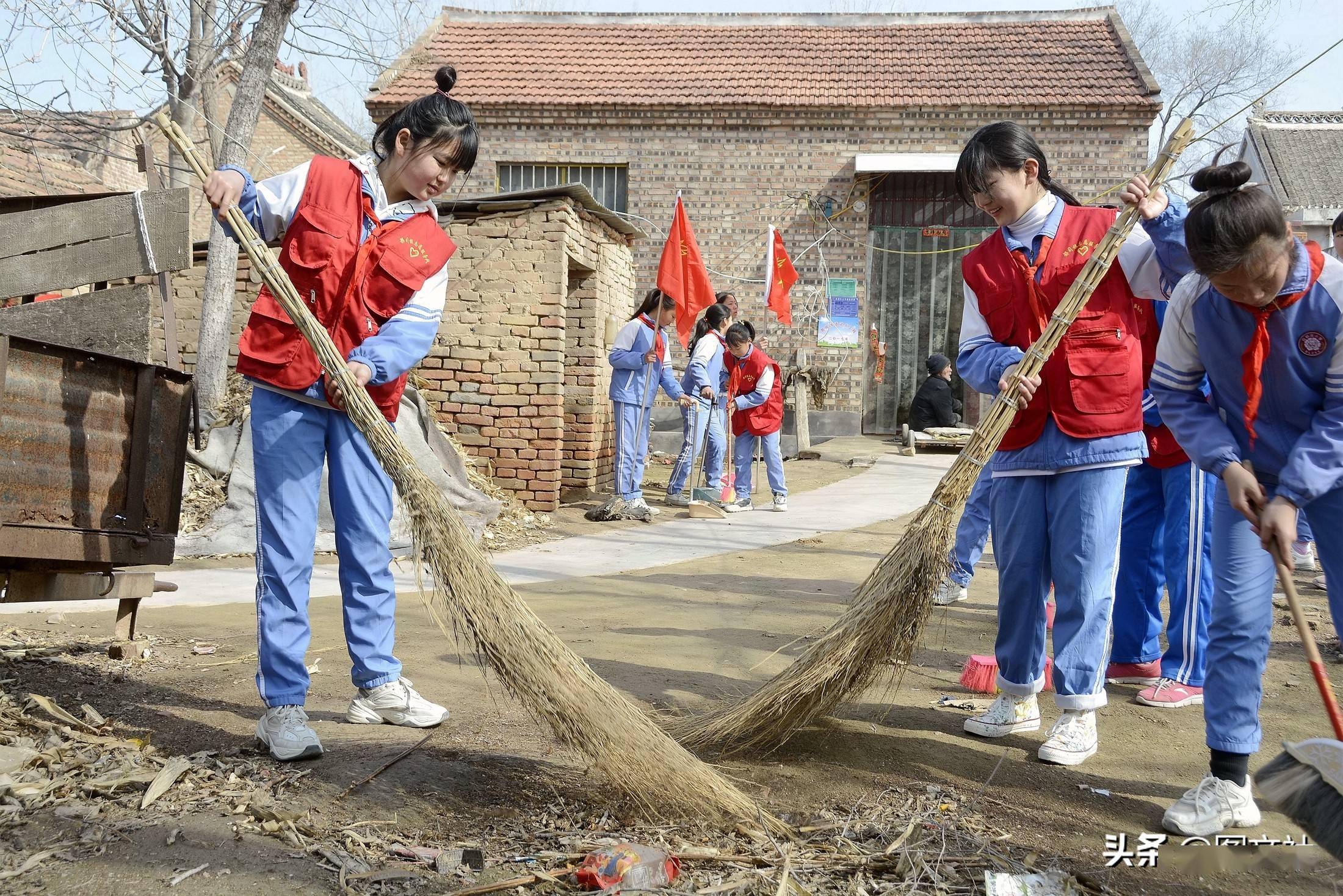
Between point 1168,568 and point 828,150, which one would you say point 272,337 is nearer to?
point 1168,568

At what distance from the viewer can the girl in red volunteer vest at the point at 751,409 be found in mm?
9812

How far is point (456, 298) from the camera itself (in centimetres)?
937

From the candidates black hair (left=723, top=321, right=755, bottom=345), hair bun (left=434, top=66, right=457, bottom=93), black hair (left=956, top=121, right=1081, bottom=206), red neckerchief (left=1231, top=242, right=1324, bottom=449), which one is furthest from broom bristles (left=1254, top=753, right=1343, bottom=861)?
black hair (left=723, top=321, right=755, bottom=345)

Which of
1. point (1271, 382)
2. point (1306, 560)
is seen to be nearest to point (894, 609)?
point (1271, 382)

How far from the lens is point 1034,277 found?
3217mm

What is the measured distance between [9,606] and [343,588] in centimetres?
287

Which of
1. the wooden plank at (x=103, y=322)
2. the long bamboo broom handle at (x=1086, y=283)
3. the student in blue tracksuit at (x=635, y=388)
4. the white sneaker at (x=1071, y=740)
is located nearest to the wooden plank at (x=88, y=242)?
the wooden plank at (x=103, y=322)

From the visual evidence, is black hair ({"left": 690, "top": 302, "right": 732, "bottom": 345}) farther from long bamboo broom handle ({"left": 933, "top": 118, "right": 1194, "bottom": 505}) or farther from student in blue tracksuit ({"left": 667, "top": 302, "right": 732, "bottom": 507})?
long bamboo broom handle ({"left": 933, "top": 118, "right": 1194, "bottom": 505})

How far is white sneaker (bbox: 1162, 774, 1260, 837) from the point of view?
273cm

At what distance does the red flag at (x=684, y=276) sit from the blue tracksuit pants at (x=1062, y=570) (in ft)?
22.8

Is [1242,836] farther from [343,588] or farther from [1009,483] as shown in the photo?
[343,588]

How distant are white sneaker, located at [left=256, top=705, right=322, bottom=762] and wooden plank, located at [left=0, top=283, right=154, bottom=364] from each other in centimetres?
177

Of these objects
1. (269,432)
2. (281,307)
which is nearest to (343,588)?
(269,432)

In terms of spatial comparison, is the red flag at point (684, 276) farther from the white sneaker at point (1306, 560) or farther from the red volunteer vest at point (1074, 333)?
the red volunteer vest at point (1074, 333)
